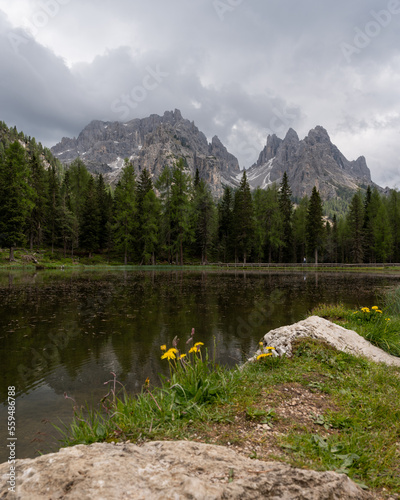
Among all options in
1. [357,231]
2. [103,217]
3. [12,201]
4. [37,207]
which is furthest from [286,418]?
Answer: [357,231]

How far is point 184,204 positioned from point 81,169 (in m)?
39.9

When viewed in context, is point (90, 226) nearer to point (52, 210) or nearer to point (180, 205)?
point (52, 210)

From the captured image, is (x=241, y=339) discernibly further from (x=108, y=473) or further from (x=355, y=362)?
(x=108, y=473)

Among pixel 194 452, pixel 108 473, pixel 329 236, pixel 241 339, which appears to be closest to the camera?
pixel 108 473

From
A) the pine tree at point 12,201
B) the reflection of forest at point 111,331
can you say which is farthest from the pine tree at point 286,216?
the pine tree at point 12,201

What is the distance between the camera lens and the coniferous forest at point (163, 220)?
4766 cm

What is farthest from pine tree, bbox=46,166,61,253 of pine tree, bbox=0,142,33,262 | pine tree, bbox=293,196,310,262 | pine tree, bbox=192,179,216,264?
pine tree, bbox=293,196,310,262

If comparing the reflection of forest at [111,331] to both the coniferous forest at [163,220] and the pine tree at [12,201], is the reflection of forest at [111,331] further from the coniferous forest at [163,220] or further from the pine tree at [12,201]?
the coniferous forest at [163,220]

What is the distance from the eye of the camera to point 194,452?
2.09 m

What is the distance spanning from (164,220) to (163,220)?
0.20 metres

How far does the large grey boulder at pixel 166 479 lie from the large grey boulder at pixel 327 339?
3813mm

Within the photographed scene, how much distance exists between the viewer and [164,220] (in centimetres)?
5162

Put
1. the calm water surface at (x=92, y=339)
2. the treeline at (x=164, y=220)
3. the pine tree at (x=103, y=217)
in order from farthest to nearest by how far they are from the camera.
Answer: the pine tree at (x=103, y=217)
the treeline at (x=164, y=220)
the calm water surface at (x=92, y=339)

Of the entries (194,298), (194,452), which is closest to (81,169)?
(194,298)
